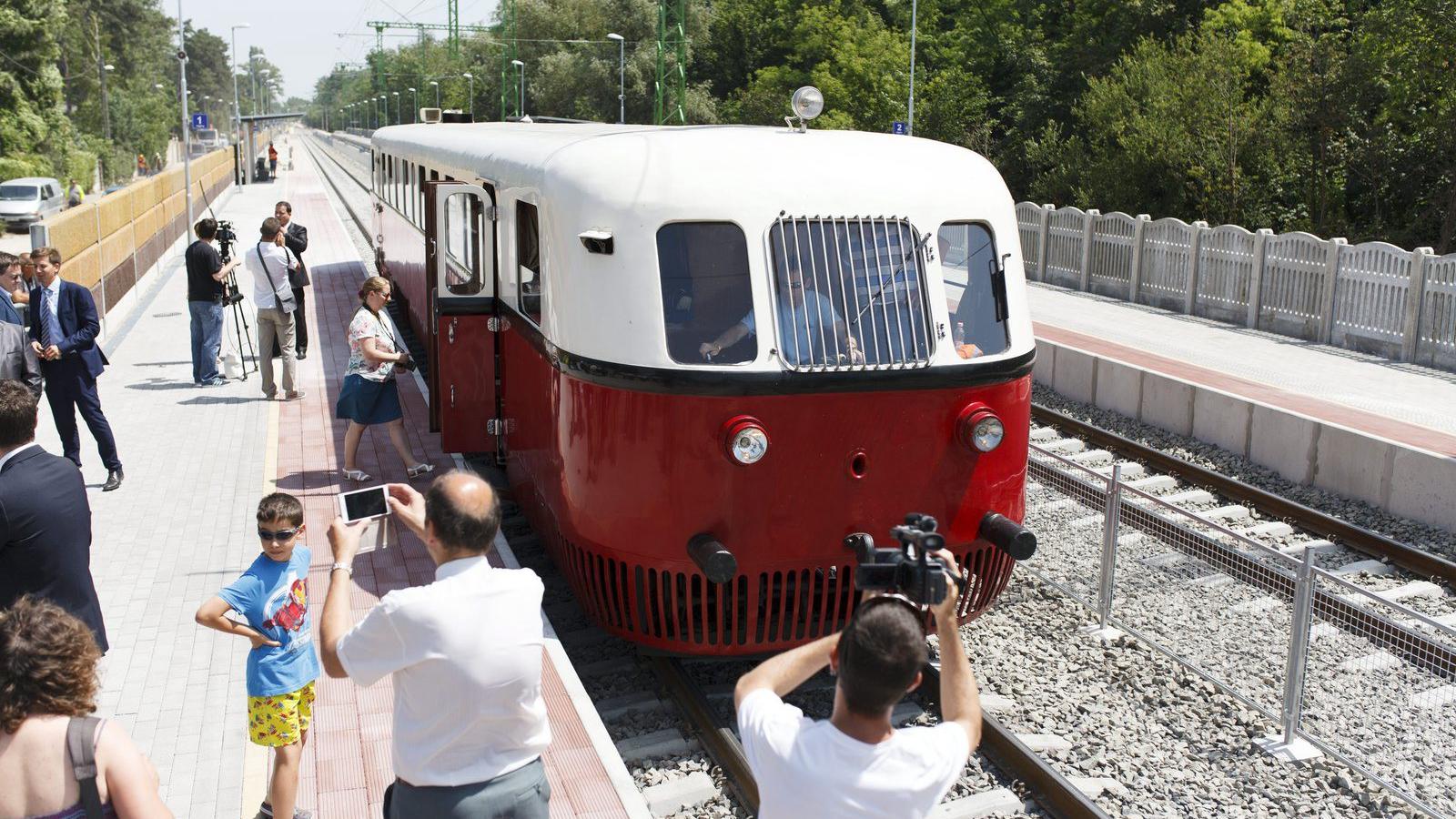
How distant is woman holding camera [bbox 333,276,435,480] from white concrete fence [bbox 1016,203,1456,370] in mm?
11546

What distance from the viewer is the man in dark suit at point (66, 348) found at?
9.16m

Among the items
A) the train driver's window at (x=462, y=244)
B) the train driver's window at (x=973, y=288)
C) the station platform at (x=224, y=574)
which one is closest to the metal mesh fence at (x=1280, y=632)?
the train driver's window at (x=973, y=288)

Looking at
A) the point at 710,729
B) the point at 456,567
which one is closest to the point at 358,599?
the point at 710,729

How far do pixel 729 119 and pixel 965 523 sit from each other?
55799 mm

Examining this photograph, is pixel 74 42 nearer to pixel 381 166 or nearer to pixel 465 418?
pixel 381 166

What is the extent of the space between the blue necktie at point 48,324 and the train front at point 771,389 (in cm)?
427

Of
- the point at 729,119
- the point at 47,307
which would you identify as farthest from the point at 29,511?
the point at 729,119

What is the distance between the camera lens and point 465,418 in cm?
916

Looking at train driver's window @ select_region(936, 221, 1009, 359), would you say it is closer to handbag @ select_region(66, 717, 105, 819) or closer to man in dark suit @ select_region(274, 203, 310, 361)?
handbag @ select_region(66, 717, 105, 819)

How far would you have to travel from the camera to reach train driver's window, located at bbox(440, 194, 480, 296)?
916 centimetres

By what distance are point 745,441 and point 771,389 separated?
10.5 inches

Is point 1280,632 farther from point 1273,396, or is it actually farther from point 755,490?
point 1273,396

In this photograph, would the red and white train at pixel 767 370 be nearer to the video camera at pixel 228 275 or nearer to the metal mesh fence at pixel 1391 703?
the metal mesh fence at pixel 1391 703

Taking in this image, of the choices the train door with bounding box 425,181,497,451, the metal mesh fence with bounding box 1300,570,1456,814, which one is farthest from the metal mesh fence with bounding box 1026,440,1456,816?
the train door with bounding box 425,181,497,451
